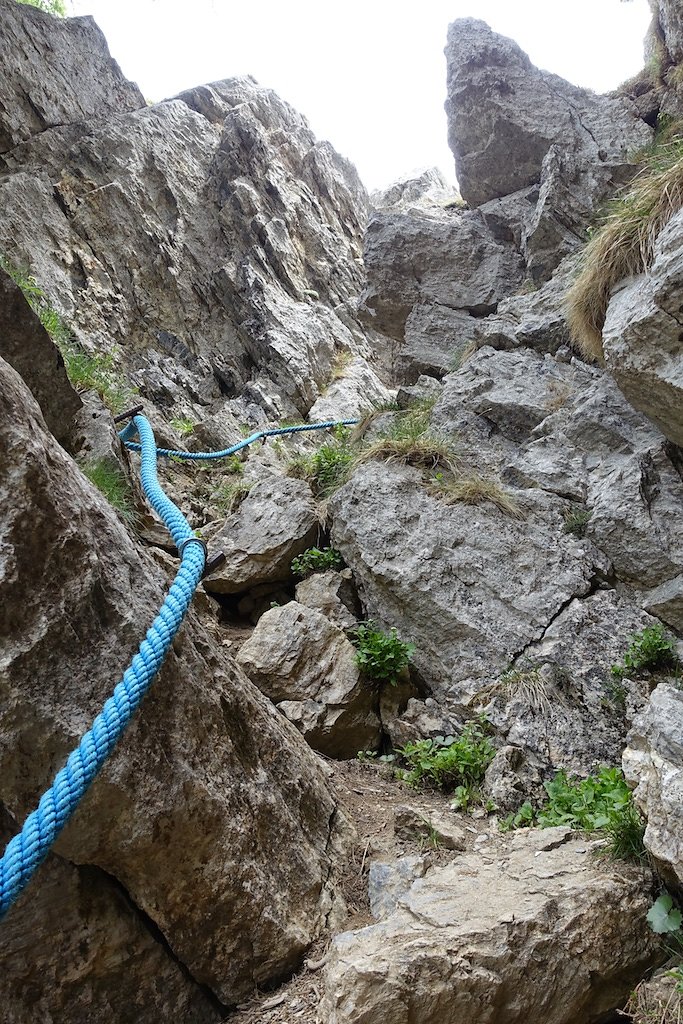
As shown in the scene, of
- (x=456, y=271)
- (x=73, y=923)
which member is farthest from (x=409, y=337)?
(x=73, y=923)

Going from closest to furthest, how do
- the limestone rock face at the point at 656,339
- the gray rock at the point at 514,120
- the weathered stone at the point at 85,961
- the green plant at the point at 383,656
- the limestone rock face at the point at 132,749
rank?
1. the weathered stone at the point at 85,961
2. the limestone rock face at the point at 132,749
3. the limestone rock face at the point at 656,339
4. the green plant at the point at 383,656
5. the gray rock at the point at 514,120

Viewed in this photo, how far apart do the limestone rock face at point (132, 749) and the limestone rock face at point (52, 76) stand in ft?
36.7

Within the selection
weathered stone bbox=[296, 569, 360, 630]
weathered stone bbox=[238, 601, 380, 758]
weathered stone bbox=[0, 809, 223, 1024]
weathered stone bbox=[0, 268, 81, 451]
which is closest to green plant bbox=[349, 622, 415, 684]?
weathered stone bbox=[238, 601, 380, 758]

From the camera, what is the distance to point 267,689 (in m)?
4.16

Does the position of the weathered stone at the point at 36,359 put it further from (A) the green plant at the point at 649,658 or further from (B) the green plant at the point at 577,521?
(A) the green plant at the point at 649,658

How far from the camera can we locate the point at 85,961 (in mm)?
2025

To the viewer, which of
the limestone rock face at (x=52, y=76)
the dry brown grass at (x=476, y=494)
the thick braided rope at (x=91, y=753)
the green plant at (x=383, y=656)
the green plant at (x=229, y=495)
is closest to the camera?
the thick braided rope at (x=91, y=753)

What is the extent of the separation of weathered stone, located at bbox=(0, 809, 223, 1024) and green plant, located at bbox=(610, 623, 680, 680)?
10.1 feet

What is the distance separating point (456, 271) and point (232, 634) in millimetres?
6338

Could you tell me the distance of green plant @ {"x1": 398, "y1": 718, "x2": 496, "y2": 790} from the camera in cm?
363

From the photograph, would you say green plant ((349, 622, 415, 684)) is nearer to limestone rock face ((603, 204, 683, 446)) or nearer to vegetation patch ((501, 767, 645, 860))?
vegetation patch ((501, 767, 645, 860))

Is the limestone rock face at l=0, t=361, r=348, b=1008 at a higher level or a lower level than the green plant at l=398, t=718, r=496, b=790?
higher

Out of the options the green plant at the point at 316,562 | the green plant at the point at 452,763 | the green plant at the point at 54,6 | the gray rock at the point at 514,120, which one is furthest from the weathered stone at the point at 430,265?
the green plant at the point at 54,6

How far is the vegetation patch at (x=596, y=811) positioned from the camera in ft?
8.19
